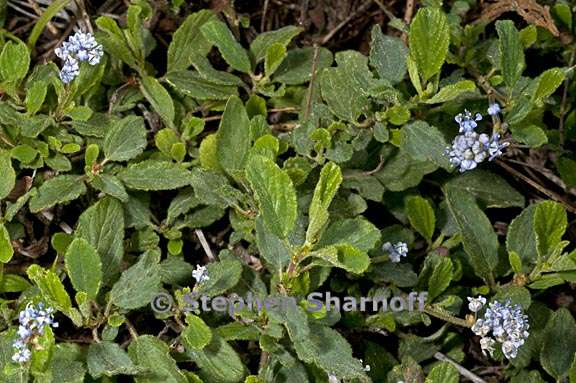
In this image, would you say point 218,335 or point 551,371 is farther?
point 551,371

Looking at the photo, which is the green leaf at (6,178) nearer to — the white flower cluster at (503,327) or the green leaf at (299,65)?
the green leaf at (299,65)

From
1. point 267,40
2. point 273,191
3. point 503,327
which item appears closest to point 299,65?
point 267,40

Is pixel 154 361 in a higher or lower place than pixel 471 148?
lower

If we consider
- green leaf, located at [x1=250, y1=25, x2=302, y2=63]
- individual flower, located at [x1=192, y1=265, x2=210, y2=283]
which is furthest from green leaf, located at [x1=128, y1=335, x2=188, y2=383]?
green leaf, located at [x1=250, y1=25, x2=302, y2=63]

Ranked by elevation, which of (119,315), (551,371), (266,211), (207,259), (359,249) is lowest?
(551,371)

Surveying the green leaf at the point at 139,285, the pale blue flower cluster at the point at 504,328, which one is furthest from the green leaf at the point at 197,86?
the pale blue flower cluster at the point at 504,328

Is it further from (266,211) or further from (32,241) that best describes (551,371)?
(32,241)

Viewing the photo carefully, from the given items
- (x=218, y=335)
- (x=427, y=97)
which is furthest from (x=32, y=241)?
(x=427, y=97)

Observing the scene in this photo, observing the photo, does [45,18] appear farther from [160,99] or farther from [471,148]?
[471,148]
